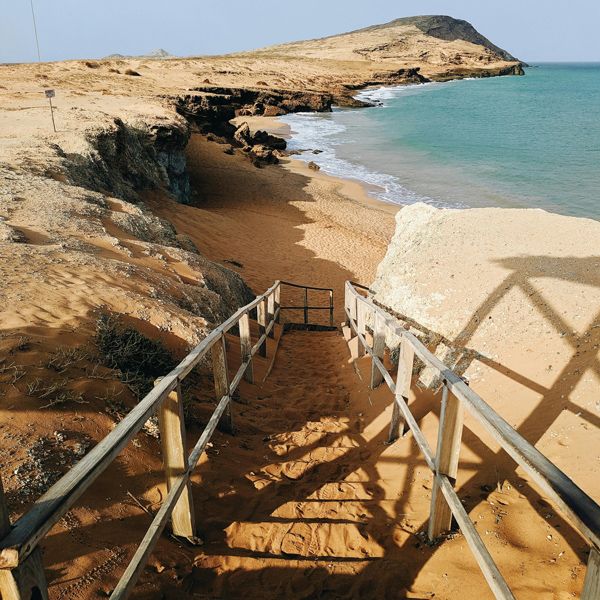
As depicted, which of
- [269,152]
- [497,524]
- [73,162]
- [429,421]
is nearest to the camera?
[497,524]

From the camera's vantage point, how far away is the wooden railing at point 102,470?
1.18 m

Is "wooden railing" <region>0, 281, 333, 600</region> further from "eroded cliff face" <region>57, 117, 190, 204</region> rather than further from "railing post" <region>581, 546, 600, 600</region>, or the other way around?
"eroded cliff face" <region>57, 117, 190, 204</region>

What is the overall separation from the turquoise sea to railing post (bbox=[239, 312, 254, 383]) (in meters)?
18.7

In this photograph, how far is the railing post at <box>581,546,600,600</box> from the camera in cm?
124

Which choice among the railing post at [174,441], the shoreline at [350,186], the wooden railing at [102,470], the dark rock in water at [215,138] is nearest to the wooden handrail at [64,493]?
the wooden railing at [102,470]

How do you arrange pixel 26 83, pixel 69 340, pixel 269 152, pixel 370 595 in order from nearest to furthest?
pixel 370 595, pixel 69 340, pixel 269 152, pixel 26 83

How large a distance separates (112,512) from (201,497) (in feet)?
2.24

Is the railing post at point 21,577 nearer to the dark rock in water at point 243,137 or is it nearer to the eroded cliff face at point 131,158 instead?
the eroded cliff face at point 131,158

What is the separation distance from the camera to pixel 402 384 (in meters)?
3.63

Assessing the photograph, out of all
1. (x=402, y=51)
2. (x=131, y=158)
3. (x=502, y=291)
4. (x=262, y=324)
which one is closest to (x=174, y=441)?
(x=502, y=291)

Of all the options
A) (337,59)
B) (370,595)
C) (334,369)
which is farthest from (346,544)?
(337,59)

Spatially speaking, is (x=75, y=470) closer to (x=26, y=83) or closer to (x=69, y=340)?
(x=69, y=340)

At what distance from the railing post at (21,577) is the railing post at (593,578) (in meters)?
1.57

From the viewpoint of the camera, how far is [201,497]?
9.78 ft
